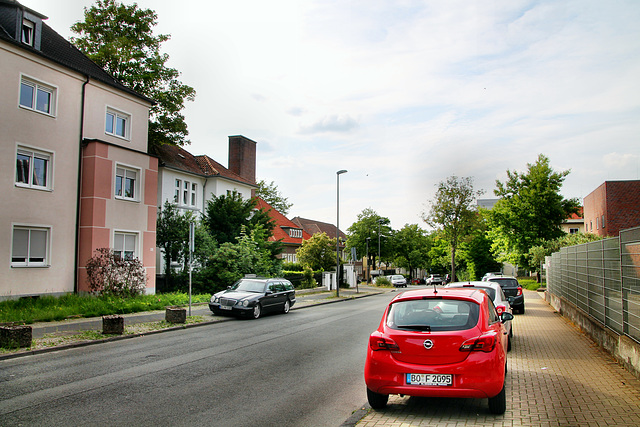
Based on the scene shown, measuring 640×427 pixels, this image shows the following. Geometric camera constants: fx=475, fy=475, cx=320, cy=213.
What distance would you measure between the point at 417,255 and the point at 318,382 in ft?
271

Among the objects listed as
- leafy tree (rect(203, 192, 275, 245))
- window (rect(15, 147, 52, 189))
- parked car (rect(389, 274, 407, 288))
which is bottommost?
parked car (rect(389, 274, 407, 288))

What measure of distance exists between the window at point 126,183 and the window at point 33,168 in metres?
3.21

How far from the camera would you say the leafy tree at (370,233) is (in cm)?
8069

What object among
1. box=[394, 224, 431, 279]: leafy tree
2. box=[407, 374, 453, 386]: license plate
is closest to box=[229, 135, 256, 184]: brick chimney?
box=[407, 374, 453, 386]: license plate

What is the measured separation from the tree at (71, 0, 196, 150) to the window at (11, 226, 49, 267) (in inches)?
546

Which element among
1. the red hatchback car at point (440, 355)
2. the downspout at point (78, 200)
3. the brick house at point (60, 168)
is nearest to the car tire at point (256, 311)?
the brick house at point (60, 168)

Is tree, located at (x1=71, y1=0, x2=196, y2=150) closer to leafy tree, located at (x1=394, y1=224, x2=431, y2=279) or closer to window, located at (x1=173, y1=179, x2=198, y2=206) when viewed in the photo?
window, located at (x1=173, y1=179, x2=198, y2=206)

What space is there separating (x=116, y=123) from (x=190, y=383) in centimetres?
1954

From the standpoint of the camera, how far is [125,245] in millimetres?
22875

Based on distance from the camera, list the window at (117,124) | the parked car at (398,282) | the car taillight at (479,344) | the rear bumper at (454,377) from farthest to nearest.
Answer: the parked car at (398,282), the window at (117,124), the car taillight at (479,344), the rear bumper at (454,377)

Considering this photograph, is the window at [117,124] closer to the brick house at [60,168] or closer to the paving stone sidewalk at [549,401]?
the brick house at [60,168]

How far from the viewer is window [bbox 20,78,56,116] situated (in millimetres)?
19031

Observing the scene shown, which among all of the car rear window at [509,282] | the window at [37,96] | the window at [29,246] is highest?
the window at [37,96]

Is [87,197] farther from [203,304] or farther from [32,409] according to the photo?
[32,409]
